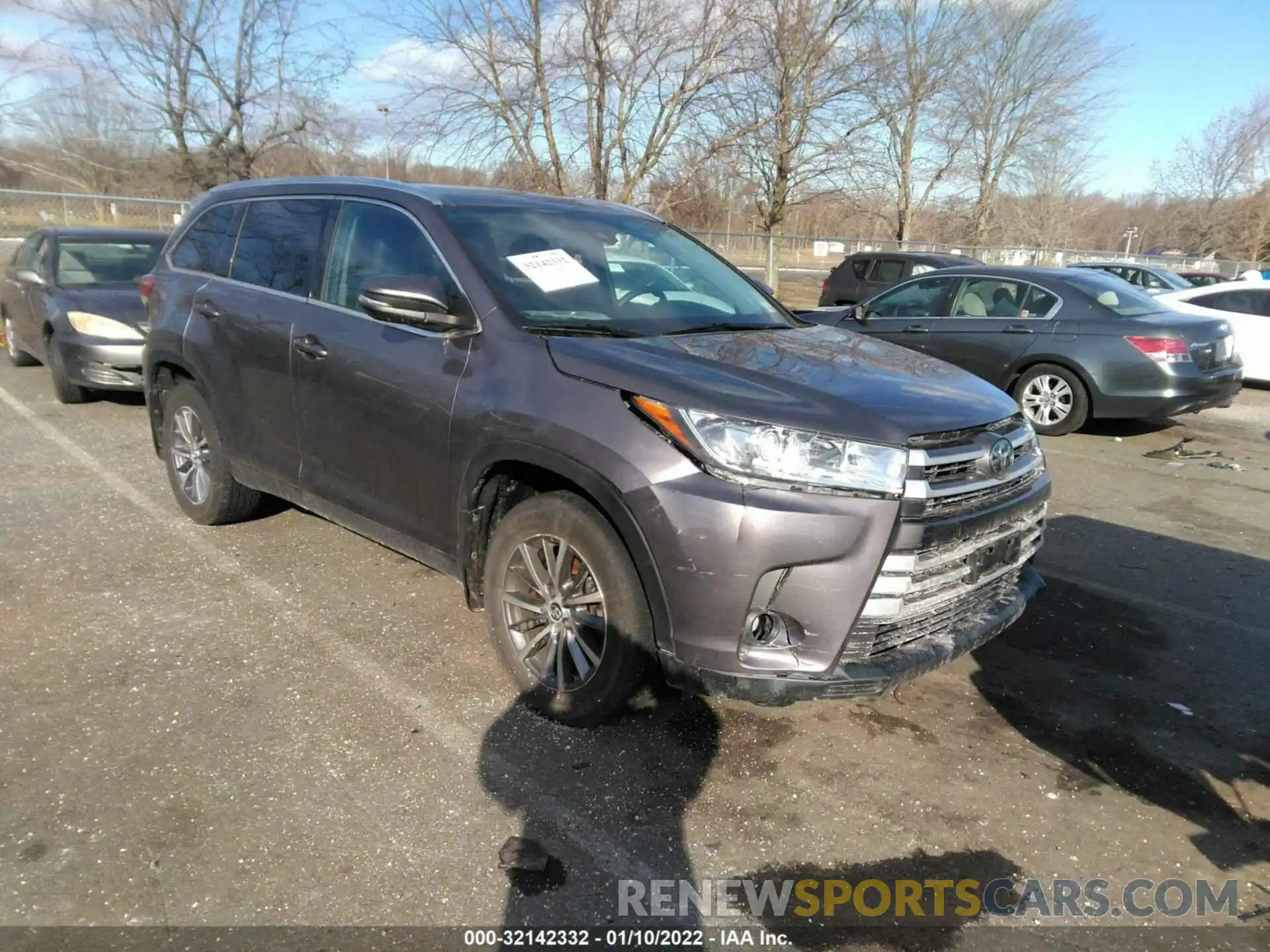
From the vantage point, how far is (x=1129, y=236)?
2298 inches

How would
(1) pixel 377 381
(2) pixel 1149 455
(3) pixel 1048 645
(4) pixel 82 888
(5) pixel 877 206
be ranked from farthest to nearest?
→ (5) pixel 877 206, (2) pixel 1149 455, (3) pixel 1048 645, (1) pixel 377 381, (4) pixel 82 888

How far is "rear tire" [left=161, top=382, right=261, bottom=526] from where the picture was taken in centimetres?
482

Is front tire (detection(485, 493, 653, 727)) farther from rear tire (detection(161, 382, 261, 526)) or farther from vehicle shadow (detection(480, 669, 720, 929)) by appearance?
rear tire (detection(161, 382, 261, 526))

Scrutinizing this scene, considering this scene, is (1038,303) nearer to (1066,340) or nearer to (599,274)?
(1066,340)

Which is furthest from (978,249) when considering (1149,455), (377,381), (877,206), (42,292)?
(377,381)

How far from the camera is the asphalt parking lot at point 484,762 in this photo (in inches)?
97.3

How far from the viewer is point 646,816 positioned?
109 inches

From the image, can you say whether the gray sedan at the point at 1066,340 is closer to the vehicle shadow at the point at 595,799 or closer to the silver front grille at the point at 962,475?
the silver front grille at the point at 962,475

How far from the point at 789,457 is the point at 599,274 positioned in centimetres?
143

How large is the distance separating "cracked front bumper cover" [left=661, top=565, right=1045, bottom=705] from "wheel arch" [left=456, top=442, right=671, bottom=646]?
16 centimetres

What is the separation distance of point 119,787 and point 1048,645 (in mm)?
3768

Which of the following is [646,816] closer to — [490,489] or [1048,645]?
[490,489]

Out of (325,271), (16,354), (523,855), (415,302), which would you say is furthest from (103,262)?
(523,855)

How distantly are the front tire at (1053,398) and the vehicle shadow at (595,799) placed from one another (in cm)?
652
